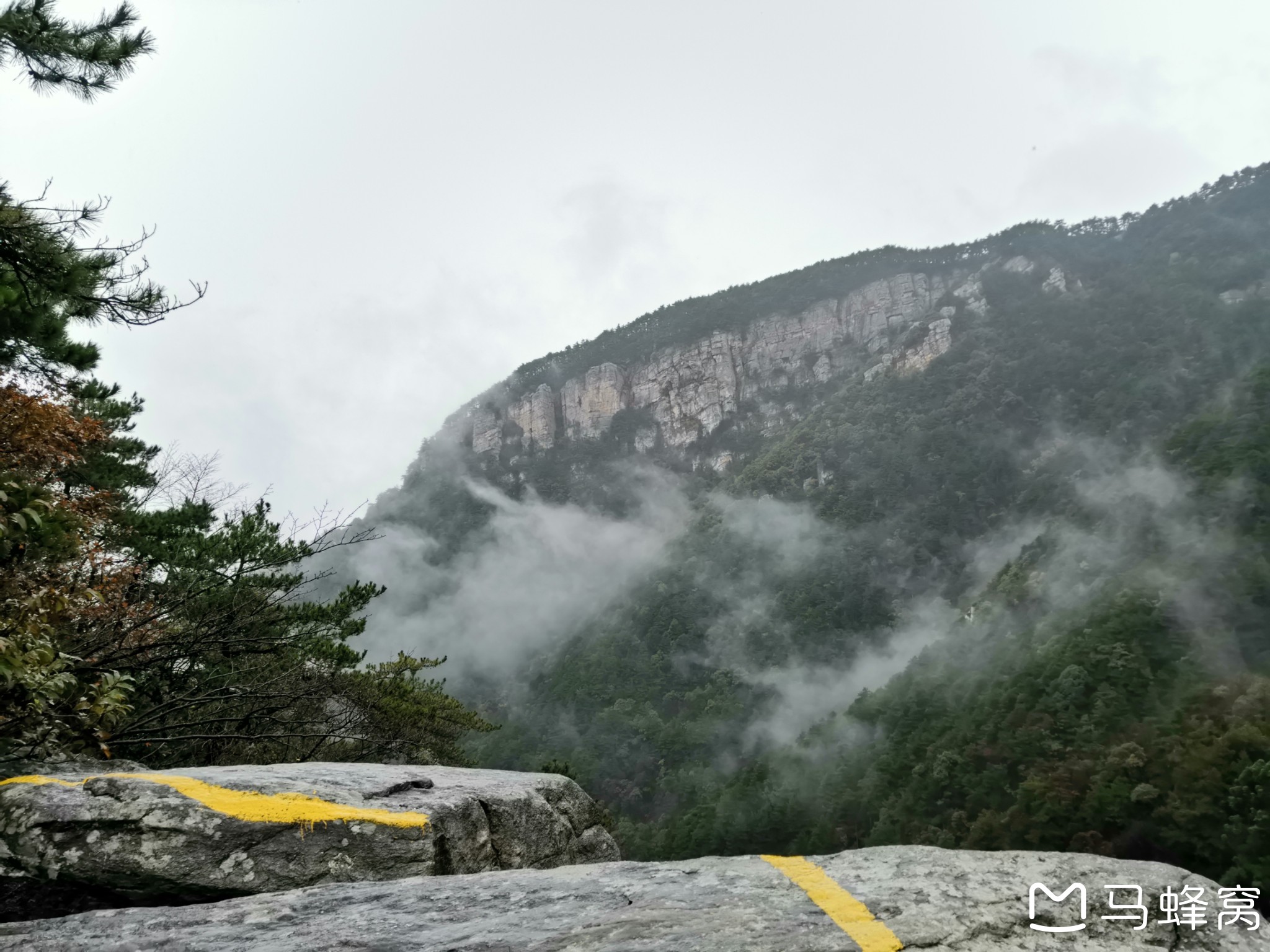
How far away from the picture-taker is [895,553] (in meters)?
97.0

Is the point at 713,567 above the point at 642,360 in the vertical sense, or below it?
below

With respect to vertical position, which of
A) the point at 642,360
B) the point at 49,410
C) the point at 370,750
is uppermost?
the point at 642,360

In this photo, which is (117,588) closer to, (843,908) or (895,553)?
(843,908)

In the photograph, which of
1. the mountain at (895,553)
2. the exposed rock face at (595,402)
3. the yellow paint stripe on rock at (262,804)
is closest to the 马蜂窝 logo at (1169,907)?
the yellow paint stripe on rock at (262,804)

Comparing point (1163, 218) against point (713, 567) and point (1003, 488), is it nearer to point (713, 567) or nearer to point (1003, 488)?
point (1003, 488)

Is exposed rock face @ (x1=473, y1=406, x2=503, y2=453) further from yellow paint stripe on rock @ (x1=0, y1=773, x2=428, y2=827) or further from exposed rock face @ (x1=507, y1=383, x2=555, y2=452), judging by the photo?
yellow paint stripe on rock @ (x1=0, y1=773, x2=428, y2=827)

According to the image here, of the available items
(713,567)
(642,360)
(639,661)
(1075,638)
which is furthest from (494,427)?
(1075,638)

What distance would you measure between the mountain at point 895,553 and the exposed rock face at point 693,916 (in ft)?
96.5

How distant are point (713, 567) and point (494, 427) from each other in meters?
76.4

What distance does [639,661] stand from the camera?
94.4 m

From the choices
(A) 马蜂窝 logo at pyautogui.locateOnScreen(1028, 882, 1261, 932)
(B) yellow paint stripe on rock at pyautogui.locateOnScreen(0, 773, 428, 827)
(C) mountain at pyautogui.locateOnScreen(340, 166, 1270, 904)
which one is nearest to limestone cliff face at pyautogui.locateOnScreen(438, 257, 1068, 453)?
(C) mountain at pyautogui.locateOnScreen(340, 166, 1270, 904)

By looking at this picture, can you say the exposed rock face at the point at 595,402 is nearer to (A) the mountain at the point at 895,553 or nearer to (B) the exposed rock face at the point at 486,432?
(A) the mountain at the point at 895,553

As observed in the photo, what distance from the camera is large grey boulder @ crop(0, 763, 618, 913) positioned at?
3238 millimetres

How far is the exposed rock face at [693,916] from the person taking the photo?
246 centimetres
